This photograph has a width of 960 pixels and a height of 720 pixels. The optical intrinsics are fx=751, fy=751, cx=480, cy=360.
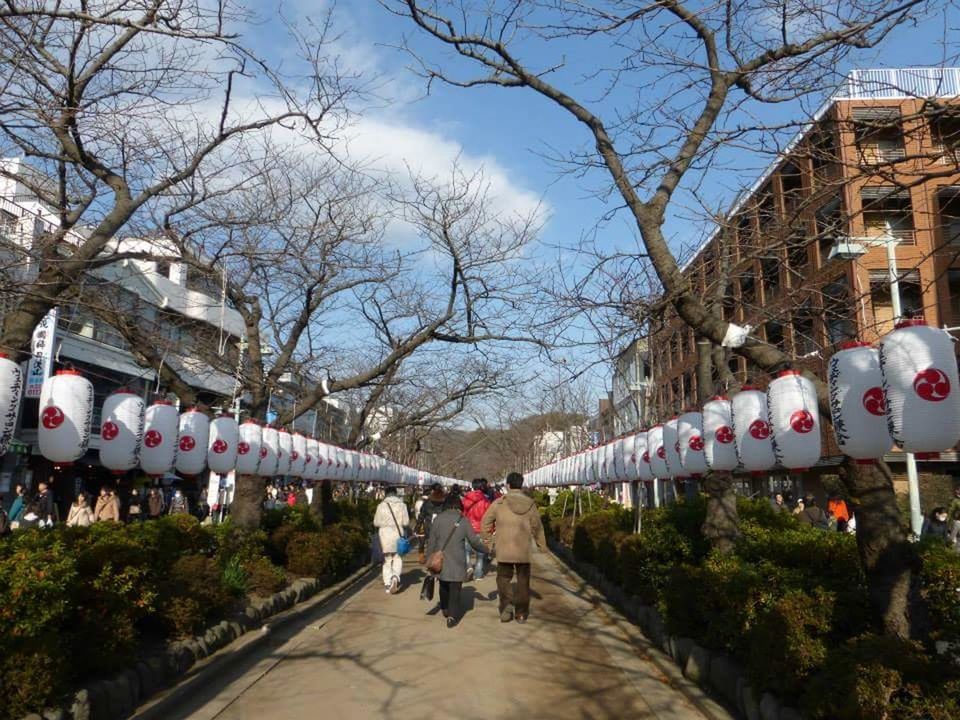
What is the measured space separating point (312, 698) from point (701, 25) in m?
7.89

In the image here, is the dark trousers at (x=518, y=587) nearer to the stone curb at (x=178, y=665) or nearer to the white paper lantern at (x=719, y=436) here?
the stone curb at (x=178, y=665)

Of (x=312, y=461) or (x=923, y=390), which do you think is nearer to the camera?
(x=923, y=390)

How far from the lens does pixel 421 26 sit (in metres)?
8.93

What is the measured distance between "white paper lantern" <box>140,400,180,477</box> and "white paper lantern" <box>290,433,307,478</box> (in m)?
5.49

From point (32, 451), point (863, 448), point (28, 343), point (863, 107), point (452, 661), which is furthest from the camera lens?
point (32, 451)

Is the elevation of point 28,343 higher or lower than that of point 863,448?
higher

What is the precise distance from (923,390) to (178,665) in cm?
666

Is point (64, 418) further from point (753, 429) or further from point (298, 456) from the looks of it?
point (298, 456)

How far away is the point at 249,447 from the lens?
11961 mm

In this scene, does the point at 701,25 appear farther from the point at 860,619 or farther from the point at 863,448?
the point at 860,619

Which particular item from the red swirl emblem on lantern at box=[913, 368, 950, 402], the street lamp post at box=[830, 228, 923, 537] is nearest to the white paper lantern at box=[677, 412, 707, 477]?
the street lamp post at box=[830, 228, 923, 537]

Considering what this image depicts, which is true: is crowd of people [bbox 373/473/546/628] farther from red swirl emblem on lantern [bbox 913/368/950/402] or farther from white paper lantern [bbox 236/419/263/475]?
red swirl emblem on lantern [bbox 913/368/950/402]

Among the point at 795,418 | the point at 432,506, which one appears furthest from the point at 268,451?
the point at 795,418

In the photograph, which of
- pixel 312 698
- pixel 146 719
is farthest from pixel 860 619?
pixel 146 719
